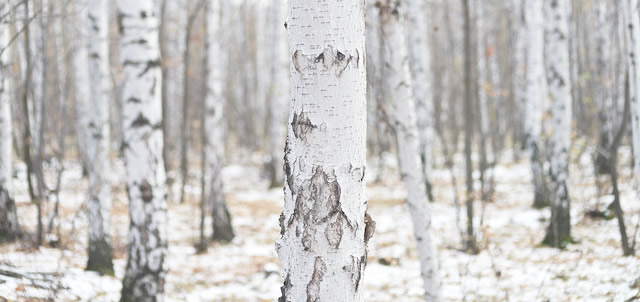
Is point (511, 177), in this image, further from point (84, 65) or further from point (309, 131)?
point (309, 131)

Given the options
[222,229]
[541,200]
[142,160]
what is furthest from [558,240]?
[142,160]

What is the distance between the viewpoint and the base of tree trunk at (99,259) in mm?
5523

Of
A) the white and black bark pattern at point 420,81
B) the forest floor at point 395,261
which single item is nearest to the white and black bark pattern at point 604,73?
the forest floor at point 395,261

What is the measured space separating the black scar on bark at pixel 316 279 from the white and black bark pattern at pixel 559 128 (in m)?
5.61

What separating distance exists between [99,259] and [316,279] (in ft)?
15.4

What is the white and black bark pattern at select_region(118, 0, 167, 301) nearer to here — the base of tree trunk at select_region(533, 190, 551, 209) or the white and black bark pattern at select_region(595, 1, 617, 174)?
the base of tree trunk at select_region(533, 190, 551, 209)

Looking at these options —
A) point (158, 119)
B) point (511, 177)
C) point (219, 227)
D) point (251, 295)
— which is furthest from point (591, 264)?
point (511, 177)

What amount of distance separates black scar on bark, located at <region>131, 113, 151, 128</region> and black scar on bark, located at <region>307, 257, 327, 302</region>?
2.95 meters

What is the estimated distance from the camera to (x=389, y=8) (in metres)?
3.51

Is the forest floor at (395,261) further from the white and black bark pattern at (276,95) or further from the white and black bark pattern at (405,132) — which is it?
the white and black bark pattern at (276,95)

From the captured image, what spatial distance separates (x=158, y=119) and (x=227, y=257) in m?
3.38

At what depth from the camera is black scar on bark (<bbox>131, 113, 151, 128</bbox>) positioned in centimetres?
413

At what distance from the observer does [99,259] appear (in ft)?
18.2

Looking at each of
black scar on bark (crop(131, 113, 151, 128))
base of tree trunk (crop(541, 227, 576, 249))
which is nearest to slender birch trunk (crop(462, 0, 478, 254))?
base of tree trunk (crop(541, 227, 576, 249))
